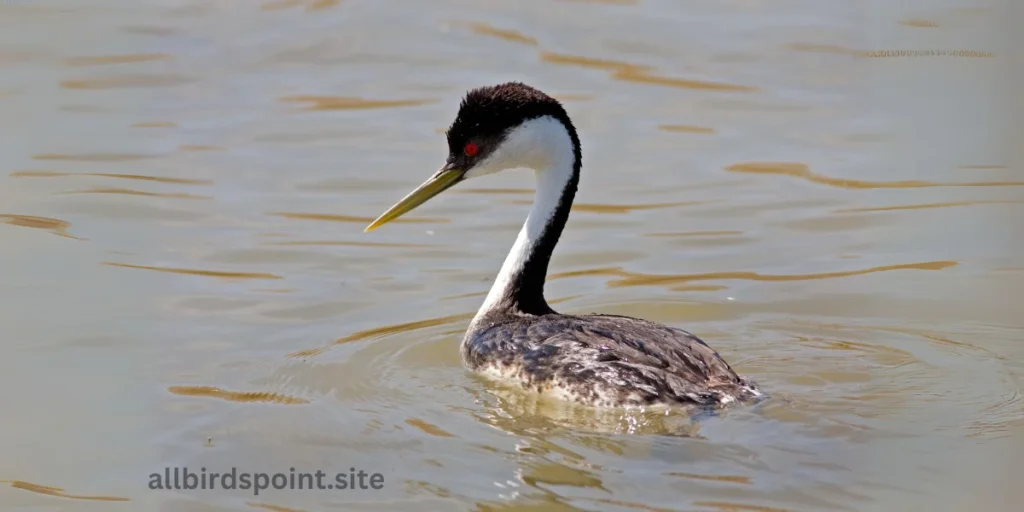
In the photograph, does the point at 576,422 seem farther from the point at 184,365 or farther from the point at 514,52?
the point at 514,52

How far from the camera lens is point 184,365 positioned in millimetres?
7762

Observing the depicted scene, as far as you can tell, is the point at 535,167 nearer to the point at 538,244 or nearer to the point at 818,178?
the point at 538,244

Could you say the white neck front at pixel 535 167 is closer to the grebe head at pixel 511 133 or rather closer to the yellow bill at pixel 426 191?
the grebe head at pixel 511 133

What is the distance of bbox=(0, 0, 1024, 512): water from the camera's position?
255 inches

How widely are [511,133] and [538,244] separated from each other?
589 millimetres

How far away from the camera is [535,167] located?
8.11 meters

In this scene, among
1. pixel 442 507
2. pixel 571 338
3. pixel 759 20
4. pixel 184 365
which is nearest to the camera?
pixel 442 507

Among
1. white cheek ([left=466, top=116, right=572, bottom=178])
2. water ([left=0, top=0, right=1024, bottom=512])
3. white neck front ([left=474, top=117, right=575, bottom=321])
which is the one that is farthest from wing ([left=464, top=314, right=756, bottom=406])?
white cheek ([left=466, top=116, right=572, bottom=178])

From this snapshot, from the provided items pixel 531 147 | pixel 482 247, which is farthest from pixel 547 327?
pixel 482 247

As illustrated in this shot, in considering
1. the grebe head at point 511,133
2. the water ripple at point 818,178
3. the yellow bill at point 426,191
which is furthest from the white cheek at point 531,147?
the water ripple at point 818,178

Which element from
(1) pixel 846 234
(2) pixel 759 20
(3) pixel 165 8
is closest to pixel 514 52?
(2) pixel 759 20

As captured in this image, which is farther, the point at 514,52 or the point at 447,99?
the point at 514,52

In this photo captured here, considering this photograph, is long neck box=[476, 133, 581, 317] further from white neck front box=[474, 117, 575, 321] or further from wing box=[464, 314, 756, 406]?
wing box=[464, 314, 756, 406]

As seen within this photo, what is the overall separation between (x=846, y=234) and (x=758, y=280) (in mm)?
1152
